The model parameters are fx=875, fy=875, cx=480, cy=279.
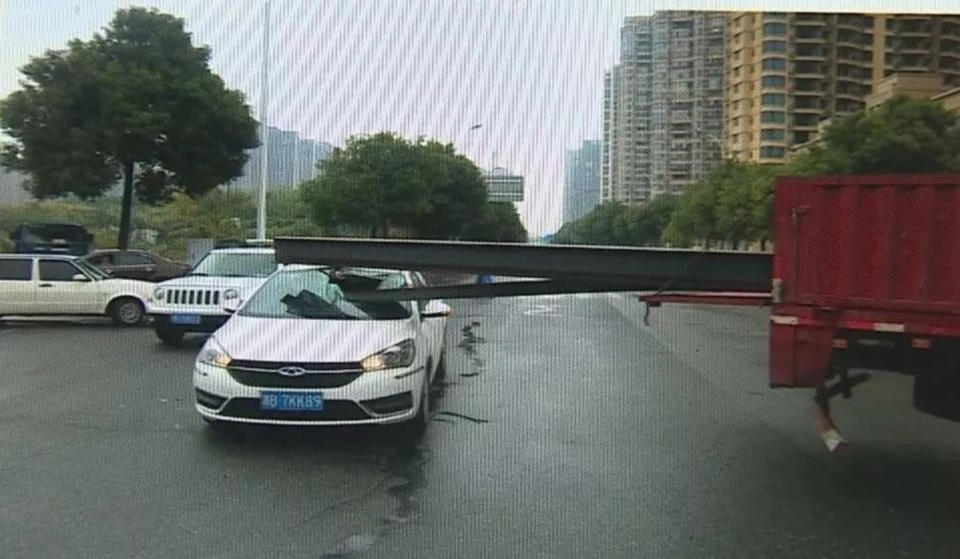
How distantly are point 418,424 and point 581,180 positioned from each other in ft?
10.7

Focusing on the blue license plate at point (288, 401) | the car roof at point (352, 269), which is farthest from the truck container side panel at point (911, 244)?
the car roof at point (352, 269)

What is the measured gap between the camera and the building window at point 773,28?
10555mm

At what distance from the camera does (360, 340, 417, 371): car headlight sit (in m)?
5.66

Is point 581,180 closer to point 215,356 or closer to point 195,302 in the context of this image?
point 215,356

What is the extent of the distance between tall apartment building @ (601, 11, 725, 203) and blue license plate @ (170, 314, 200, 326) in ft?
17.2

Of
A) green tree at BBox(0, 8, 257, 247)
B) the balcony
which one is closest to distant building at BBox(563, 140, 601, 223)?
the balcony

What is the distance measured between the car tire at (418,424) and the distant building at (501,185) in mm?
2576

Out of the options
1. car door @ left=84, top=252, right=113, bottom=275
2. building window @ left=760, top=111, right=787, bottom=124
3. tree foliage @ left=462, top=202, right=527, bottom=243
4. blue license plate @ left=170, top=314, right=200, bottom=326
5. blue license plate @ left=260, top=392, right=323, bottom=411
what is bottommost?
blue license plate @ left=260, top=392, right=323, bottom=411

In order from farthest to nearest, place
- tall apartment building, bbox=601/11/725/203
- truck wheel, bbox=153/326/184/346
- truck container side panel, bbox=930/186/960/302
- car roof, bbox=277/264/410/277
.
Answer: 1. truck wheel, bbox=153/326/184/346
2. tall apartment building, bbox=601/11/725/203
3. car roof, bbox=277/264/410/277
4. truck container side panel, bbox=930/186/960/302

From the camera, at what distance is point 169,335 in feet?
36.6

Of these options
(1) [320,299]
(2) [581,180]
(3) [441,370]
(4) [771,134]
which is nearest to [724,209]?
(2) [581,180]

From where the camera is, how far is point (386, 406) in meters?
5.67

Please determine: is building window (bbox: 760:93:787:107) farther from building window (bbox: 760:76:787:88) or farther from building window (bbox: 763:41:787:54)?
building window (bbox: 763:41:787:54)

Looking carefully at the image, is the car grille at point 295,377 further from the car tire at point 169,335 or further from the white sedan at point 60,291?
the white sedan at point 60,291
